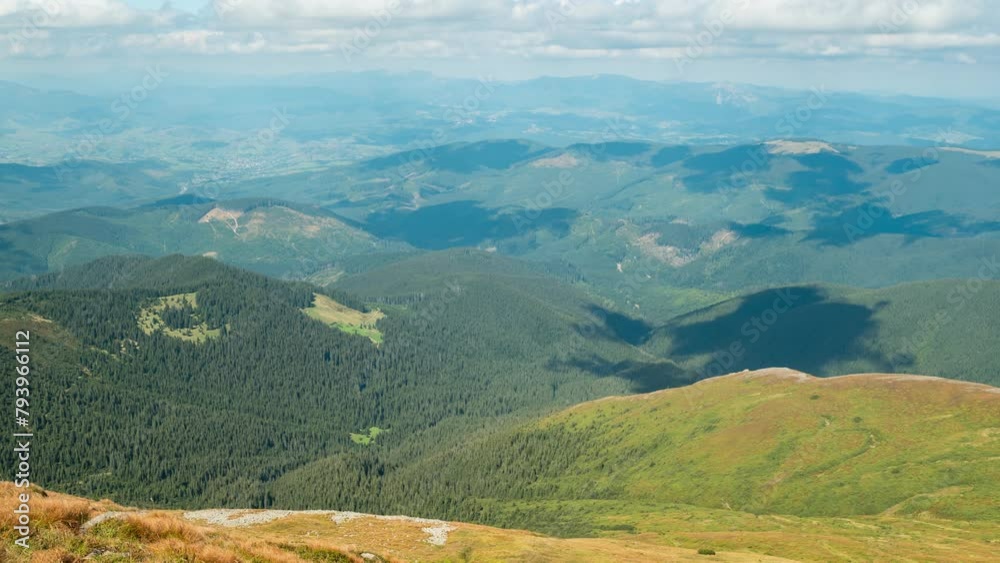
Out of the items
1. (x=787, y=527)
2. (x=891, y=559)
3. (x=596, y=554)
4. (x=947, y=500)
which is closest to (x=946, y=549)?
(x=891, y=559)

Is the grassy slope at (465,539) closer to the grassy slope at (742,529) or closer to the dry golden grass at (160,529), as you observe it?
the dry golden grass at (160,529)

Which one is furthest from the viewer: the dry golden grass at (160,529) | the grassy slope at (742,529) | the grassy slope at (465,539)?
the grassy slope at (742,529)

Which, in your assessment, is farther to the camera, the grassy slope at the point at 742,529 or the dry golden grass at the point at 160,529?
the grassy slope at the point at 742,529

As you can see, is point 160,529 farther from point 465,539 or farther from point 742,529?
point 742,529

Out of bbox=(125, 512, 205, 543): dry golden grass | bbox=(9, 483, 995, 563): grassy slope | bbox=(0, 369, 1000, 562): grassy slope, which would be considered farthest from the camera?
bbox=(0, 369, 1000, 562): grassy slope

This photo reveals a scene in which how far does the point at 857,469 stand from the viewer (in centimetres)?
19800

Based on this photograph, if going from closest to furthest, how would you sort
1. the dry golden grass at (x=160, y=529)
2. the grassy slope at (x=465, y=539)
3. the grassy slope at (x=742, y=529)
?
the grassy slope at (x=465, y=539) < the dry golden grass at (x=160, y=529) < the grassy slope at (x=742, y=529)

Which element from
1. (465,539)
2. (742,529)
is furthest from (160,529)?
(742,529)

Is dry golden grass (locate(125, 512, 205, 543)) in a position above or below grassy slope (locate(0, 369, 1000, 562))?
above

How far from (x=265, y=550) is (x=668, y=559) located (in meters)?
71.9

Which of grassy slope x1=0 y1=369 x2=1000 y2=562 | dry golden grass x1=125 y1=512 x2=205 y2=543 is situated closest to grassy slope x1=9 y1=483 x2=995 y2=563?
dry golden grass x1=125 y1=512 x2=205 y2=543

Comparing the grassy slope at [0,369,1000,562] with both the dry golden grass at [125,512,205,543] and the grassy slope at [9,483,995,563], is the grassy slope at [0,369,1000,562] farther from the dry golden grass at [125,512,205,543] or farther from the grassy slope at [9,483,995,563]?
the grassy slope at [9,483,995,563]

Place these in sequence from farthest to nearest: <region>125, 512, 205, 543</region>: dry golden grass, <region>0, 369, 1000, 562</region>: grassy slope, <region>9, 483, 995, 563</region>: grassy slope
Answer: <region>0, 369, 1000, 562</region>: grassy slope
<region>125, 512, 205, 543</region>: dry golden grass
<region>9, 483, 995, 563</region>: grassy slope

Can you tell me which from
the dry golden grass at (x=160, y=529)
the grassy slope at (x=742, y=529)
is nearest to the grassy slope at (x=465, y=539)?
the dry golden grass at (x=160, y=529)
